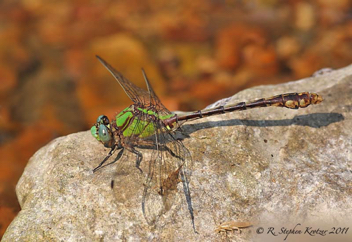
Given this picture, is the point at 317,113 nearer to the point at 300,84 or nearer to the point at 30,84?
the point at 300,84

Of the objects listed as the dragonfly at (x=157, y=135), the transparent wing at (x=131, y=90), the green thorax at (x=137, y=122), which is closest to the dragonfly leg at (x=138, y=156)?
the dragonfly at (x=157, y=135)

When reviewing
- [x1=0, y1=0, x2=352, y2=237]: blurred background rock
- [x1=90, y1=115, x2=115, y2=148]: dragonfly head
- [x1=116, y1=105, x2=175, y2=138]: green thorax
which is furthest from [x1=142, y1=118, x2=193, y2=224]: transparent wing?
[x1=0, y1=0, x2=352, y2=237]: blurred background rock

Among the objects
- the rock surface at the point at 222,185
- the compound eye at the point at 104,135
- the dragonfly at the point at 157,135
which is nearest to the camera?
the rock surface at the point at 222,185

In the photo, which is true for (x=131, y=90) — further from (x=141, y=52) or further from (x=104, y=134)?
(x=141, y=52)

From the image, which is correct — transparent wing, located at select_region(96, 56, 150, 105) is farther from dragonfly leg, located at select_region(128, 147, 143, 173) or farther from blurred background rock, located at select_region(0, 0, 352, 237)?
blurred background rock, located at select_region(0, 0, 352, 237)

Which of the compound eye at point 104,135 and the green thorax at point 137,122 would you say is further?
the green thorax at point 137,122


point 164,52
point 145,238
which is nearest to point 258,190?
point 145,238

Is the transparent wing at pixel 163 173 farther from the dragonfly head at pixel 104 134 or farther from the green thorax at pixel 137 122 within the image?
the dragonfly head at pixel 104 134

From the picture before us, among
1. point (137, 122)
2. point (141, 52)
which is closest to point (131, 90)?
point (137, 122)
